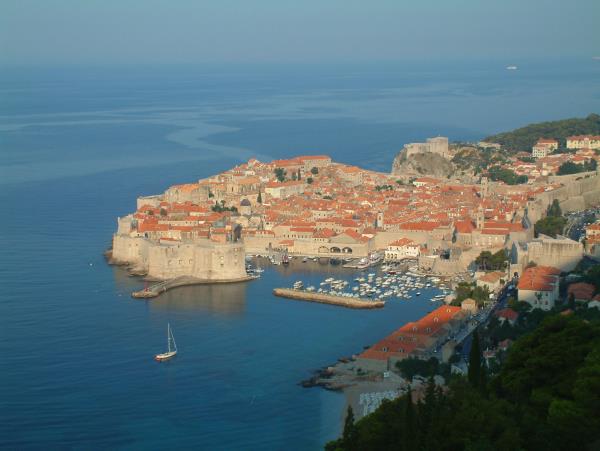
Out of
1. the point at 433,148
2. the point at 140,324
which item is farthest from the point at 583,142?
the point at 140,324

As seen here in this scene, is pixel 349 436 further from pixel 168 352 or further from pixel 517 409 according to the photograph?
pixel 168 352

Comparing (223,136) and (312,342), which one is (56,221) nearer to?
(312,342)

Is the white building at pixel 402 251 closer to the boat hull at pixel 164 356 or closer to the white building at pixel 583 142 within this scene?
the boat hull at pixel 164 356

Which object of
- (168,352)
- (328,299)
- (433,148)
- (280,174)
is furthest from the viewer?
(433,148)

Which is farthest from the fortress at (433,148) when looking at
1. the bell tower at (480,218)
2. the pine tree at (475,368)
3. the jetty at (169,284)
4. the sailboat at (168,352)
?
→ the pine tree at (475,368)

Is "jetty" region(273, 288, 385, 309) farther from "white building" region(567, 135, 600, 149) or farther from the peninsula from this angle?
"white building" region(567, 135, 600, 149)

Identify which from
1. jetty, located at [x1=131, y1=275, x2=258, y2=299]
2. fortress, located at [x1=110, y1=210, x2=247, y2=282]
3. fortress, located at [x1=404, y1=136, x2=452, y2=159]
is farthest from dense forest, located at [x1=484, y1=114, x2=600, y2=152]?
jetty, located at [x1=131, y1=275, x2=258, y2=299]

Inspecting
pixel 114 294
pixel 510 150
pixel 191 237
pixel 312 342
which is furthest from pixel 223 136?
pixel 312 342
